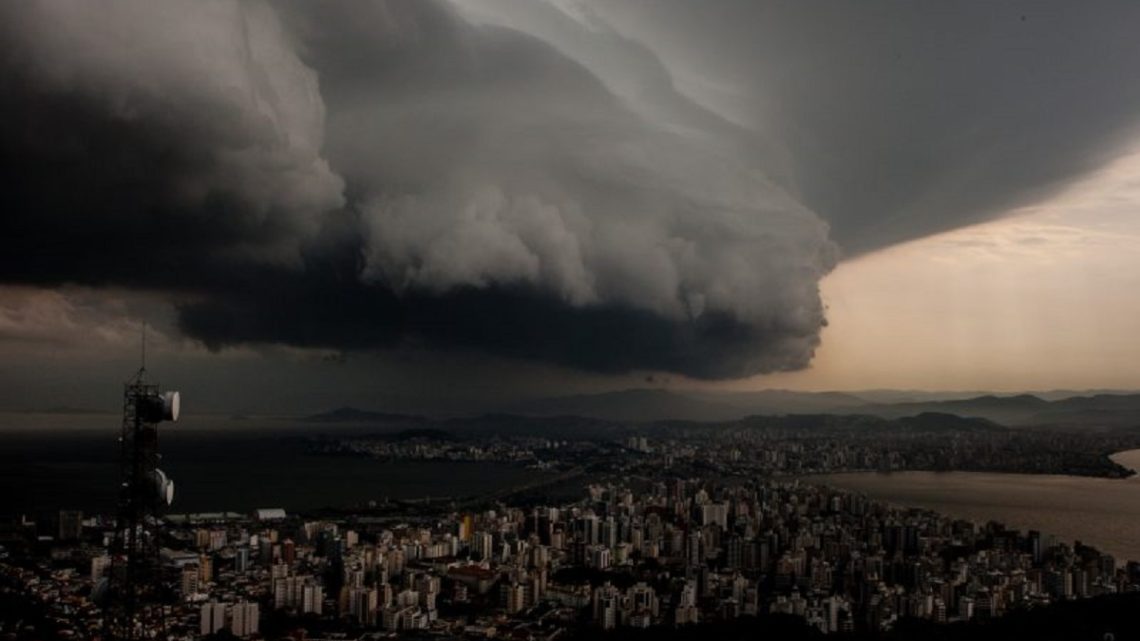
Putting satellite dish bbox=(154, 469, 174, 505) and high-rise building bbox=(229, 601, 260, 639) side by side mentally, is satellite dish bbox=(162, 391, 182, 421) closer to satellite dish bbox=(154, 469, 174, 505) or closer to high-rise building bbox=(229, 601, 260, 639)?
satellite dish bbox=(154, 469, 174, 505)

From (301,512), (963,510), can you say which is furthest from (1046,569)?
(301,512)

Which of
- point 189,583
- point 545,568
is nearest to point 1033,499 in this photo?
point 545,568

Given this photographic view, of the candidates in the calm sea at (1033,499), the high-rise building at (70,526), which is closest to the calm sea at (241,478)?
the high-rise building at (70,526)

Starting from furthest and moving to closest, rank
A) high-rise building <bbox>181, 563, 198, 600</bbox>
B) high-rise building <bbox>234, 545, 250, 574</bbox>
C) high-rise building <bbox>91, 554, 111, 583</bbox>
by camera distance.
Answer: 1. high-rise building <bbox>234, 545, 250, 574</bbox>
2. high-rise building <bbox>181, 563, 198, 600</bbox>
3. high-rise building <bbox>91, 554, 111, 583</bbox>

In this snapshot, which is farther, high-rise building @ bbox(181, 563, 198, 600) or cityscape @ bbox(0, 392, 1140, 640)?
high-rise building @ bbox(181, 563, 198, 600)

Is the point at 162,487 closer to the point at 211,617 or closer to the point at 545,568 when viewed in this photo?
the point at 211,617

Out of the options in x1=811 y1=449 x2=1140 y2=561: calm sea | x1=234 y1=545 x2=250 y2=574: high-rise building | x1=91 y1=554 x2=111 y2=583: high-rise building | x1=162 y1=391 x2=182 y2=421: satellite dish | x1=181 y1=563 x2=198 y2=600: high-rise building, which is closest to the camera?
x1=162 y1=391 x2=182 y2=421: satellite dish

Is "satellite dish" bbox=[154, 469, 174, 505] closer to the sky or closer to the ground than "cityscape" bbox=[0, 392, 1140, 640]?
closer to the sky

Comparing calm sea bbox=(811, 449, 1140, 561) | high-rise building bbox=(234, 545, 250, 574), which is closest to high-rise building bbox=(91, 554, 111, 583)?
high-rise building bbox=(234, 545, 250, 574)
